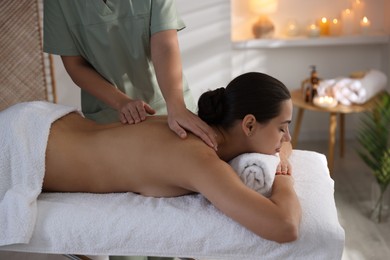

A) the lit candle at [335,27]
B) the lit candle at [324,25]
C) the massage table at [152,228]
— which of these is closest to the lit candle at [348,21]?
the lit candle at [335,27]

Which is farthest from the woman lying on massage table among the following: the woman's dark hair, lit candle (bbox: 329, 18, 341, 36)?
lit candle (bbox: 329, 18, 341, 36)

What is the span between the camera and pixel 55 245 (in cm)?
137

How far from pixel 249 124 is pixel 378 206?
1700mm

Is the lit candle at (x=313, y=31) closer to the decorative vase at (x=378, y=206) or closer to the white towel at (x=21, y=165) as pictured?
the decorative vase at (x=378, y=206)

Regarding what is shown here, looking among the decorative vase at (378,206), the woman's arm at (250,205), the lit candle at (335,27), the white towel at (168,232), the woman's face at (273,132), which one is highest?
the woman's face at (273,132)

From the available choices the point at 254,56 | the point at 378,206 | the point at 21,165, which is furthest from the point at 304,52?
the point at 21,165

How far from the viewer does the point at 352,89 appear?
332 cm

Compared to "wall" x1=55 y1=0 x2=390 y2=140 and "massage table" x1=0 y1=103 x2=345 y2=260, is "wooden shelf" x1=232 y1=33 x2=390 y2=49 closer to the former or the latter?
"wall" x1=55 y1=0 x2=390 y2=140

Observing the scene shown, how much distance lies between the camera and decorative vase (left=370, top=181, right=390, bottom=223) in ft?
9.38

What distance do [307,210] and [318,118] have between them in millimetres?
2949

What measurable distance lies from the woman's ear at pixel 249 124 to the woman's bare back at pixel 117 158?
13cm

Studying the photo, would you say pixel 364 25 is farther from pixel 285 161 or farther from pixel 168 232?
pixel 168 232

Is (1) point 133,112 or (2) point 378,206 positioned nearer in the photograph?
(1) point 133,112

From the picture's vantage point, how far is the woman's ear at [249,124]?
59.0 inches
